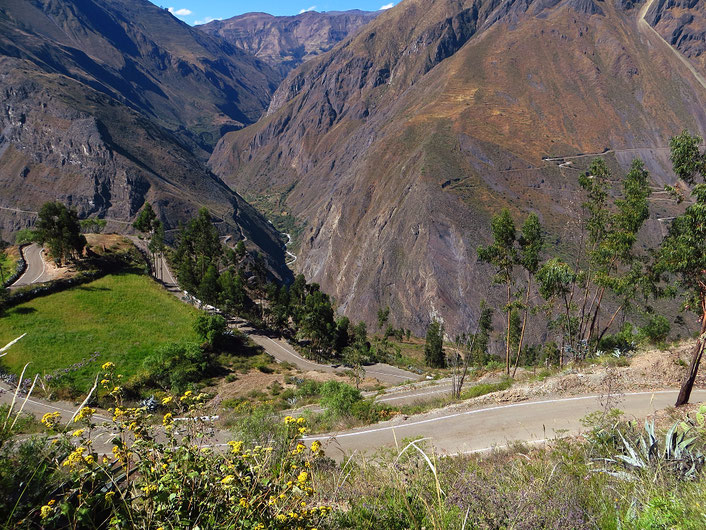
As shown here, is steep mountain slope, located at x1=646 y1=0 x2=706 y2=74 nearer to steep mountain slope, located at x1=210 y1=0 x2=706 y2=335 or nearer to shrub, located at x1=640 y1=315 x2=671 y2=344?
steep mountain slope, located at x1=210 y1=0 x2=706 y2=335

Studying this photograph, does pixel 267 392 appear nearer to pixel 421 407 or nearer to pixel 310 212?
pixel 421 407

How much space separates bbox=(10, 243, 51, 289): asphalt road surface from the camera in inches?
1463

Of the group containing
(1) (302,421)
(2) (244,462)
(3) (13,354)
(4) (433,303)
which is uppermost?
(1) (302,421)

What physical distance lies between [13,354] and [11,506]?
3354 centimetres

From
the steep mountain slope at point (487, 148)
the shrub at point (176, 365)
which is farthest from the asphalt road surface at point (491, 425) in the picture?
the steep mountain slope at point (487, 148)

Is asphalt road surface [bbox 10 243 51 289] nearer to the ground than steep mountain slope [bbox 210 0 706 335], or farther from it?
nearer to the ground

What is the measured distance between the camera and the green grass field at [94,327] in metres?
27.5

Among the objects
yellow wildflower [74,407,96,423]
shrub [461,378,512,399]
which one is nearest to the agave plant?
yellow wildflower [74,407,96,423]

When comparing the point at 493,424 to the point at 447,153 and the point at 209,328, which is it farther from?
the point at 447,153

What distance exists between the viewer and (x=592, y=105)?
133 m

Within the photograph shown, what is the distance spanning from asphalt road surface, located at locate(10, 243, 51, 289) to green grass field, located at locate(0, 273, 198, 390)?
4.44m

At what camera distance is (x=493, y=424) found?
12125 millimetres

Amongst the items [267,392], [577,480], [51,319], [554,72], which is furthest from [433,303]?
[554,72]

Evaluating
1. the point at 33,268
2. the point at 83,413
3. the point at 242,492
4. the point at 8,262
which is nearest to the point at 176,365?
the point at 33,268
